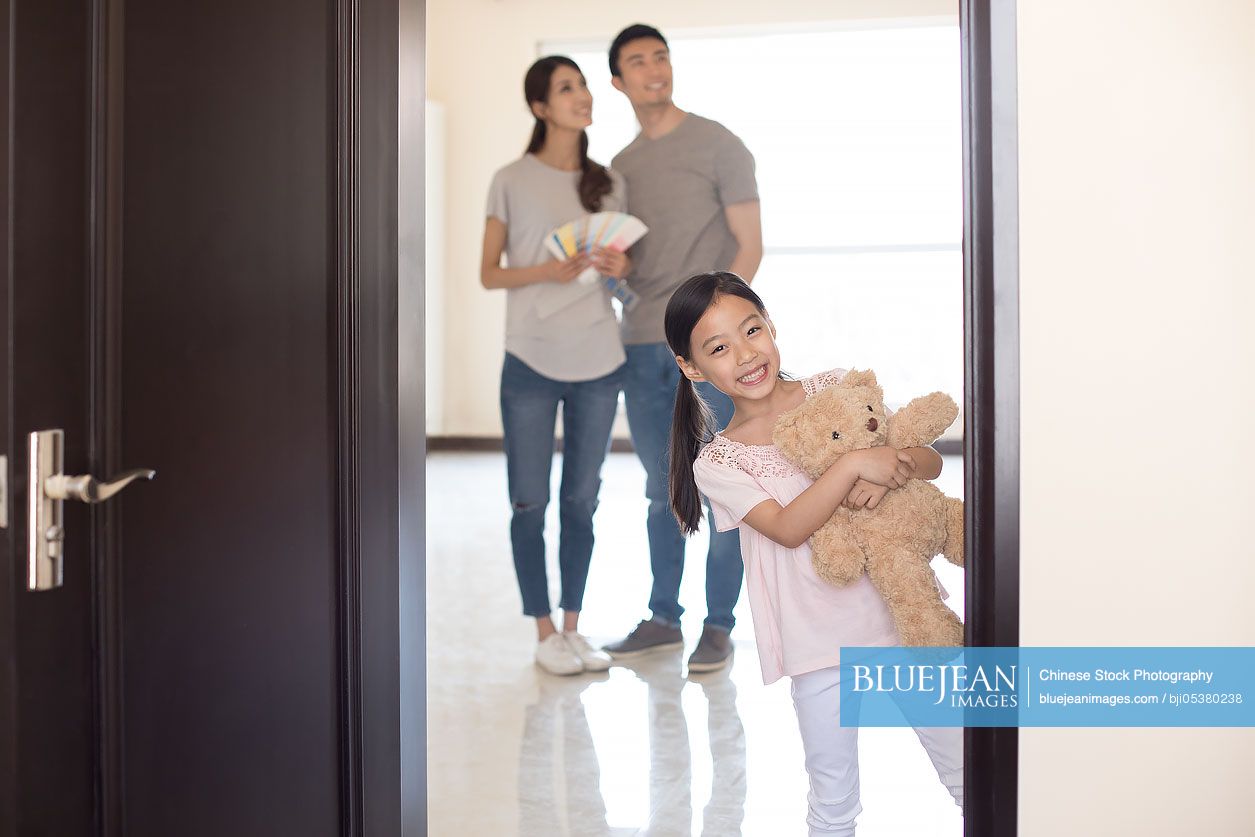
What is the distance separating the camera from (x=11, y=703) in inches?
45.9

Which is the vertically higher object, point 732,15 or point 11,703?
point 732,15

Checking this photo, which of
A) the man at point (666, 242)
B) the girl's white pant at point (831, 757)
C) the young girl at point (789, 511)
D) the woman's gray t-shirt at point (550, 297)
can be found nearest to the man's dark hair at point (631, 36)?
the man at point (666, 242)

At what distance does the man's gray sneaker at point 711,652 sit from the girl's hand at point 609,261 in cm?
100

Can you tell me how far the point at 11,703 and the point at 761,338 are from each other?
107 centimetres

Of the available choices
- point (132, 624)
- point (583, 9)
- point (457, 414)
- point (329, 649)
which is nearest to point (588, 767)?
point (329, 649)

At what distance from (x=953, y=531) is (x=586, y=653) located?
62.4 inches

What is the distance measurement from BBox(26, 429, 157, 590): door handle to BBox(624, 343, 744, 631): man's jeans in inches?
71.2

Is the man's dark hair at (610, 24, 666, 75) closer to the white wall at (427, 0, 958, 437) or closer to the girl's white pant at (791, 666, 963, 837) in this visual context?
the girl's white pant at (791, 666, 963, 837)

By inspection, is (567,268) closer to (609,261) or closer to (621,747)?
(609,261)

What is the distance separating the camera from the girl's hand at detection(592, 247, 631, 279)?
281cm

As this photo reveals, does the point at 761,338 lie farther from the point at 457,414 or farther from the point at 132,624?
the point at 457,414

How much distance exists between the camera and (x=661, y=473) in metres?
2.86

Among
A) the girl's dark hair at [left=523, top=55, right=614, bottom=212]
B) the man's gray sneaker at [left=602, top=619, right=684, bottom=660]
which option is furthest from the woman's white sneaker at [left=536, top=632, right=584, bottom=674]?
the girl's dark hair at [left=523, top=55, right=614, bottom=212]

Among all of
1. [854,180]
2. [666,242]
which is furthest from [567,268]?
[854,180]
